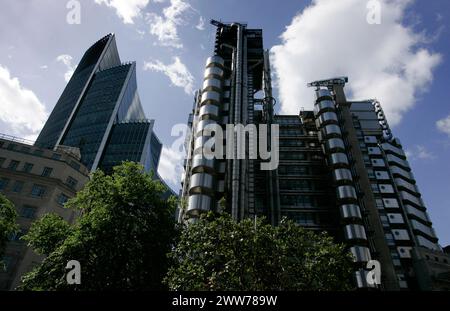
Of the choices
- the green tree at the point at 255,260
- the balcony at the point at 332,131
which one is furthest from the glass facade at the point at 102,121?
the green tree at the point at 255,260

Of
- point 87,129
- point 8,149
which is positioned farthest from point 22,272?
point 87,129

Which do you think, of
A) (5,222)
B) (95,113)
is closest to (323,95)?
(5,222)

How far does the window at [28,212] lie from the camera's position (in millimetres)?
38281

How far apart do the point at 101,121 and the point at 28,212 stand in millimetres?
86256

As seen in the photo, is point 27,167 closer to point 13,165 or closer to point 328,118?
point 13,165

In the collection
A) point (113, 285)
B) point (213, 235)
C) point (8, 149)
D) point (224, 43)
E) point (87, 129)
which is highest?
point (87, 129)

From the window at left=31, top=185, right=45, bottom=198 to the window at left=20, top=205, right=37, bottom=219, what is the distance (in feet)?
5.85

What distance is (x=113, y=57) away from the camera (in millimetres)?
165000

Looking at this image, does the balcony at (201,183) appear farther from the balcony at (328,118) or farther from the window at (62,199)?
the balcony at (328,118)

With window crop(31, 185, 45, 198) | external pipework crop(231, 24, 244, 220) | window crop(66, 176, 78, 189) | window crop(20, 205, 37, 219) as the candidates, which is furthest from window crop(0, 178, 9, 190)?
external pipework crop(231, 24, 244, 220)

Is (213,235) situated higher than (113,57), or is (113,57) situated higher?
(113,57)

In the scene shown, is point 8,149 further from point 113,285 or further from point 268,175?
point 268,175

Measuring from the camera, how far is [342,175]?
5009 cm

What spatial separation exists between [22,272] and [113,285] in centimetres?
2444
